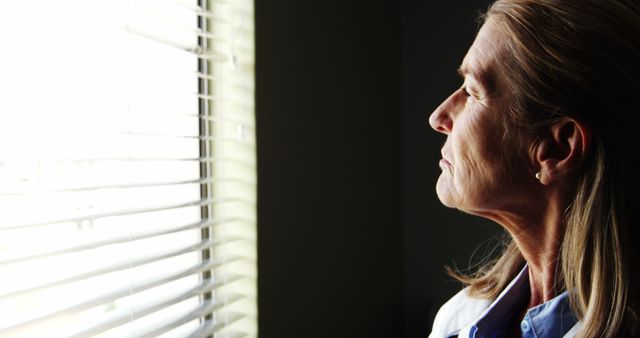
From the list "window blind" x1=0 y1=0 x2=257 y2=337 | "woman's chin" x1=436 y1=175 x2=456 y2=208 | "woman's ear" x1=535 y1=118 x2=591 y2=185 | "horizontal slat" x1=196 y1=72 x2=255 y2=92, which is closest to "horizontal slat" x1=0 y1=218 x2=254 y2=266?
"window blind" x1=0 y1=0 x2=257 y2=337

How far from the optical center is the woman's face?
39.9 inches

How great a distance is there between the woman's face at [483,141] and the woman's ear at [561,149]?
0.16 ft

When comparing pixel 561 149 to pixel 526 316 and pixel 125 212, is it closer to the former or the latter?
pixel 526 316

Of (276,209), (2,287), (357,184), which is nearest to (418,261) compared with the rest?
(357,184)

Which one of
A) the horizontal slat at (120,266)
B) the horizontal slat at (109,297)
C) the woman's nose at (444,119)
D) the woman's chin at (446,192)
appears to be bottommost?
the horizontal slat at (109,297)

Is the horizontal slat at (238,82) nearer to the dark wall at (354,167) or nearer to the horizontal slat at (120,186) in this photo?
the dark wall at (354,167)

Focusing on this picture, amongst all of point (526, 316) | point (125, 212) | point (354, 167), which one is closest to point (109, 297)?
point (125, 212)

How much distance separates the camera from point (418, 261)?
2.32 meters

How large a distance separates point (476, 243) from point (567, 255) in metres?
1.26

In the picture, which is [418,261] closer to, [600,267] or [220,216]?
[220,216]

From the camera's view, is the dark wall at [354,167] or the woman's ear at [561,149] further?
the dark wall at [354,167]

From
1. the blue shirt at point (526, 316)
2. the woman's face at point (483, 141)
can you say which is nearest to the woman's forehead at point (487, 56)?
the woman's face at point (483, 141)

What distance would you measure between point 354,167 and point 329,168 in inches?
7.3

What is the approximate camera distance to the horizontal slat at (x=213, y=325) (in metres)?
1.27
